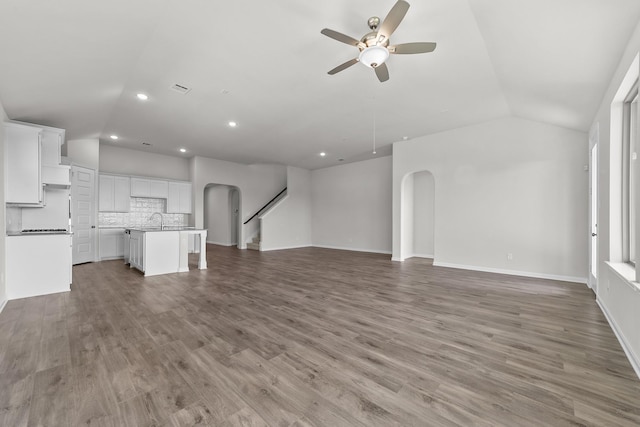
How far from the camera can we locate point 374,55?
2768 mm

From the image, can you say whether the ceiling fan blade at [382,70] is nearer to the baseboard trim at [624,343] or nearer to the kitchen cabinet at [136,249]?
the baseboard trim at [624,343]

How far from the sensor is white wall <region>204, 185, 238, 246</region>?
36.3ft

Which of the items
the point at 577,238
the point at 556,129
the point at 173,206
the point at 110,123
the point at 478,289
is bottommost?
the point at 478,289

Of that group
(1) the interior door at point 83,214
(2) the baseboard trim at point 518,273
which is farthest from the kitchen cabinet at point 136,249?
(2) the baseboard trim at point 518,273

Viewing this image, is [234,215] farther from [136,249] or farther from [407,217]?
[407,217]

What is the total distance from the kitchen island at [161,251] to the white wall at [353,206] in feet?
17.1

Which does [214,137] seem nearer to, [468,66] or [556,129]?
[468,66]

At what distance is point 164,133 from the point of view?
6316mm

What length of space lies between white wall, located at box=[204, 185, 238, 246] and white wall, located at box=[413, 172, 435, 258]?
7.16 metres

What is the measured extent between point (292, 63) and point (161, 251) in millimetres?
4355

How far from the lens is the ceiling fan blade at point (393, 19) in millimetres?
2201

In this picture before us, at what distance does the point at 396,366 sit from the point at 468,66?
3733 millimetres

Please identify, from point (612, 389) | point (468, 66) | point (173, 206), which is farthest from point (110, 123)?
point (612, 389)

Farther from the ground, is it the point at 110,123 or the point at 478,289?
the point at 110,123
